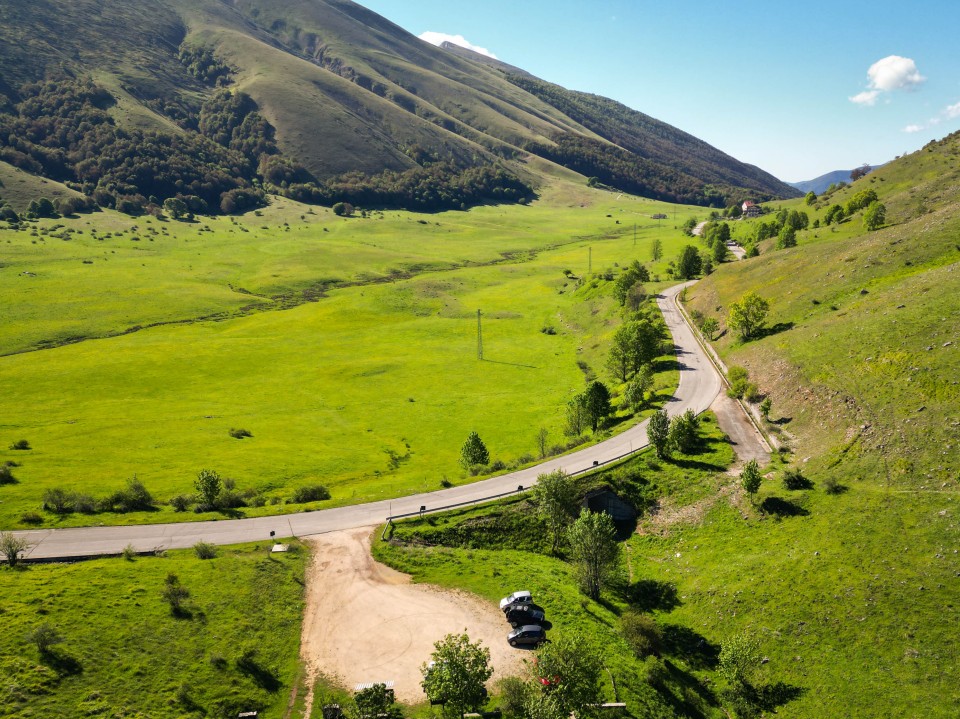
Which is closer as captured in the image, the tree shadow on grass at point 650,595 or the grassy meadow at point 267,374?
the tree shadow on grass at point 650,595

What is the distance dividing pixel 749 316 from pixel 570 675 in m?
77.3

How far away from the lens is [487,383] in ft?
385

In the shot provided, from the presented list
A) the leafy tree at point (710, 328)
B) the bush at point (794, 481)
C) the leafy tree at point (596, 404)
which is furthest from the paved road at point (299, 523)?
the leafy tree at point (710, 328)

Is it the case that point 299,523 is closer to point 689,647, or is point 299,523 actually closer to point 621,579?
point 621,579

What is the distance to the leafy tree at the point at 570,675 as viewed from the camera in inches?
1353

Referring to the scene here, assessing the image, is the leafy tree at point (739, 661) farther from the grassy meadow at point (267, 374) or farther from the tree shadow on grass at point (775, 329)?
the tree shadow on grass at point (775, 329)

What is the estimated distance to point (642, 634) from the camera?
1758 inches

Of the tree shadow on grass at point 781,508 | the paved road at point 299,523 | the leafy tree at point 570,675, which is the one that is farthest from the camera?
the paved road at point 299,523

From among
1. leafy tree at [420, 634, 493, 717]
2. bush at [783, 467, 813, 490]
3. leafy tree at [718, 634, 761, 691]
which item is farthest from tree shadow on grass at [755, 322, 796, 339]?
leafy tree at [420, 634, 493, 717]

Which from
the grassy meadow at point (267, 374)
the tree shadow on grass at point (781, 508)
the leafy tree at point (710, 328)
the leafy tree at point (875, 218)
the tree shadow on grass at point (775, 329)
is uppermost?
the leafy tree at point (875, 218)

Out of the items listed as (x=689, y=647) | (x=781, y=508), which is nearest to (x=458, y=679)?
(x=689, y=647)

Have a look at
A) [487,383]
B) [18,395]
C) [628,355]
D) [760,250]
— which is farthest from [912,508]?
[18,395]

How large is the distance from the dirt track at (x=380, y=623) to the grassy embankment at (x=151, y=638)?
201cm

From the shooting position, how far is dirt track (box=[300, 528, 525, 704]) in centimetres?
4166
